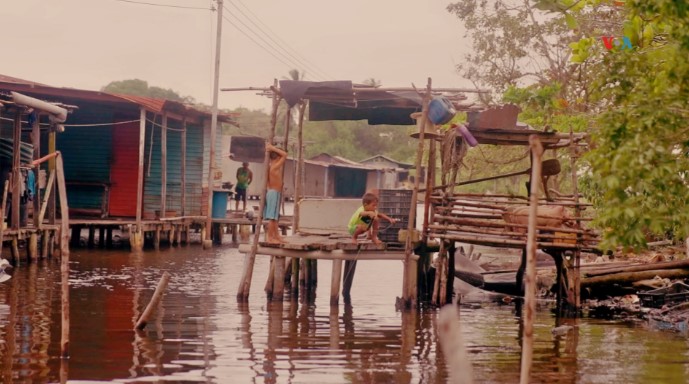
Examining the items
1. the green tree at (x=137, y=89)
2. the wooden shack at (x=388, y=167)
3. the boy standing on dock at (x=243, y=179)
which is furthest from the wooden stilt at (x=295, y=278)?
the green tree at (x=137, y=89)

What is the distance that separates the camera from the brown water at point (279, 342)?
994 centimetres

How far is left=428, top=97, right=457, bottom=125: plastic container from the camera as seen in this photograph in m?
14.2

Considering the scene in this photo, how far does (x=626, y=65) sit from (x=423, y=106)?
6.25 m

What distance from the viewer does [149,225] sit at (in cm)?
2630

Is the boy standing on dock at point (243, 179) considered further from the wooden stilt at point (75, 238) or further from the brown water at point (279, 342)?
the brown water at point (279, 342)

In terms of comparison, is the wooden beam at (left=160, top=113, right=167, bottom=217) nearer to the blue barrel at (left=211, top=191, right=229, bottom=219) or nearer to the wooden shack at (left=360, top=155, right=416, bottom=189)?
the blue barrel at (left=211, top=191, right=229, bottom=219)

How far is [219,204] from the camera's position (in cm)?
3011

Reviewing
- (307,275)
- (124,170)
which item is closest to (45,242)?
(124,170)

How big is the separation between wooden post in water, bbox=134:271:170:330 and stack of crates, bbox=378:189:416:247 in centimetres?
432

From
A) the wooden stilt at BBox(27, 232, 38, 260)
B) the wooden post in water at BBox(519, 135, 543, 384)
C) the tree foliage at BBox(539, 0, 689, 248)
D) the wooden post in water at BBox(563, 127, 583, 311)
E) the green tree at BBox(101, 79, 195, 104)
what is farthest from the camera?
the green tree at BBox(101, 79, 195, 104)

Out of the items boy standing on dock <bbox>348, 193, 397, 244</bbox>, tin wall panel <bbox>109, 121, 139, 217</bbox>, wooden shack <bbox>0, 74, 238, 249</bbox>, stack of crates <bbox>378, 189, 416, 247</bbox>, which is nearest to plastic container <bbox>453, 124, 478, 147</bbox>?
stack of crates <bbox>378, 189, 416, 247</bbox>

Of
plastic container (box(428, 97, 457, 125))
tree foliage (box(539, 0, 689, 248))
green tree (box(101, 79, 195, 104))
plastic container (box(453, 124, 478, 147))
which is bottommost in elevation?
tree foliage (box(539, 0, 689, 248))

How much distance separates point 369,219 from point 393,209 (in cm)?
53

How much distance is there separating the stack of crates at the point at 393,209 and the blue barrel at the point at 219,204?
14.8 metres
